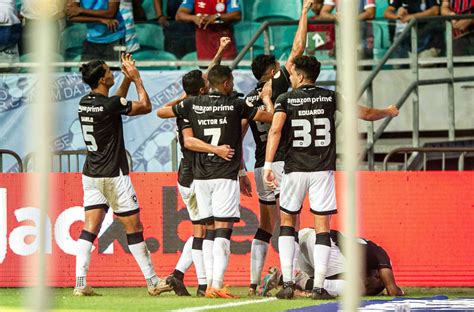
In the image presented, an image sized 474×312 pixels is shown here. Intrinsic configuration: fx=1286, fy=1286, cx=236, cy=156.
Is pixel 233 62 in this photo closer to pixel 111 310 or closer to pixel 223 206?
pixel 223 206

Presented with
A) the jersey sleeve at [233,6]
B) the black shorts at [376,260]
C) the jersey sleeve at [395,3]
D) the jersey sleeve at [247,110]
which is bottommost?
the black shorts at [376,260]

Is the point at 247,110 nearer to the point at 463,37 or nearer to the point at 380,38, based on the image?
the point at 380,38

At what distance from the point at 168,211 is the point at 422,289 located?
119 inches

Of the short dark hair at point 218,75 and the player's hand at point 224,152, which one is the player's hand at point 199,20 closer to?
the short dark hair at point 218,75

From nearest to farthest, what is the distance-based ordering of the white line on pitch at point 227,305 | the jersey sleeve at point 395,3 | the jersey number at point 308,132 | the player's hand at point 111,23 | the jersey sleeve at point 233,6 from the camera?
Answer: the white line on pitch at point 227,305
the jersey number at point 308,132
the player's hand at point 111,23
the jersey sleeve at point 233,6
the jersey sleeve at point 395,3

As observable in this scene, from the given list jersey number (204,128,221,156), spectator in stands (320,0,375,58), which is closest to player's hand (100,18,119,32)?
spectator in stands (320,0,375,58)

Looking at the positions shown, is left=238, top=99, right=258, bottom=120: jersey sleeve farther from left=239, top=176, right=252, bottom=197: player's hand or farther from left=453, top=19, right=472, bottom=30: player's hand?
left=453, top=19, right=472, bottom=30: player's hand

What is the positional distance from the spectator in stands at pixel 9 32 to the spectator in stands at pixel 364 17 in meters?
4.01

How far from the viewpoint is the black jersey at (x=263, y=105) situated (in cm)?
1303

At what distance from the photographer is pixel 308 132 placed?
40.4 ft

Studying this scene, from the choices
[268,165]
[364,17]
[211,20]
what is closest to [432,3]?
[364,17]

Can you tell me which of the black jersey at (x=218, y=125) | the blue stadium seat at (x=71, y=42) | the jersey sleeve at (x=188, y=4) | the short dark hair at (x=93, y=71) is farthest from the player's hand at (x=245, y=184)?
the jersey sleeve at (x=188, y=4)

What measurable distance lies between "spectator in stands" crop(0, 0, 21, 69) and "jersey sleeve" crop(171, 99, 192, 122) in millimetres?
3867

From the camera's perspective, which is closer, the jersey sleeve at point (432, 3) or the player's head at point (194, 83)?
the player's head at point (194, 83)
